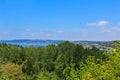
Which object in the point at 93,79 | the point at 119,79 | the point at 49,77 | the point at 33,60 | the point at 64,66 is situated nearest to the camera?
the point at 119,79

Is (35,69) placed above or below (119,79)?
below

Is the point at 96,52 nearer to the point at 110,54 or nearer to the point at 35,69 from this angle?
the point at 35,69

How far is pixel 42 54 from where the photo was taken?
61.9 meters

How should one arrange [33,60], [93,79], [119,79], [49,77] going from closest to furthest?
[119,79] < [93,79] < [49,77] < [33,60]

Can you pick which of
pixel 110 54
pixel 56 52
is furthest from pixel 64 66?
pixel 110 54

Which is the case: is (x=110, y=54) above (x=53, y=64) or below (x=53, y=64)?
above

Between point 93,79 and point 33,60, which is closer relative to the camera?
point 93,79

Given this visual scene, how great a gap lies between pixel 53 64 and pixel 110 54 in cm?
4093

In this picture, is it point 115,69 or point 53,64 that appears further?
point 53,64

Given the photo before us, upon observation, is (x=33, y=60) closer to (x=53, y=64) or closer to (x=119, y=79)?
(x=53, y=64)

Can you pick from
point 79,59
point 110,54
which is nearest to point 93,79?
point 110,54

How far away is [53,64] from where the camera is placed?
56469 mm

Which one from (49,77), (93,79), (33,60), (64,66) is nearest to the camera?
(93,79)

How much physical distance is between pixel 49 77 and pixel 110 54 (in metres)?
35.1
